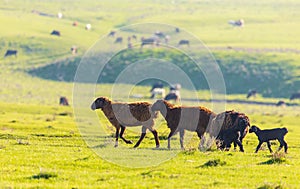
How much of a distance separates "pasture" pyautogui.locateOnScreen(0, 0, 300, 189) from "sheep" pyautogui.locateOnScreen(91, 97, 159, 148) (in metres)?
0.79

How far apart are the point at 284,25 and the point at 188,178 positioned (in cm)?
11668

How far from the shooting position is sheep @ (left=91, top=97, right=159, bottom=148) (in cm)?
2405

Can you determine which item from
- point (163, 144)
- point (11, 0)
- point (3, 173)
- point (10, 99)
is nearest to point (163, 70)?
point (10, 99)

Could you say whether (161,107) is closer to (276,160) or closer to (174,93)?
(276,160)

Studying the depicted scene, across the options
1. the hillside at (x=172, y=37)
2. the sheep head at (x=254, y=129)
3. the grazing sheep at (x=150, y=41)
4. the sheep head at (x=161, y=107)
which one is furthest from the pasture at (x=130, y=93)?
the sheep head at (x=161, y=107)

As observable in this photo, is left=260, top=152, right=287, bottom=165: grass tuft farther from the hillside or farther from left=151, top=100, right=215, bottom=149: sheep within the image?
the hillside

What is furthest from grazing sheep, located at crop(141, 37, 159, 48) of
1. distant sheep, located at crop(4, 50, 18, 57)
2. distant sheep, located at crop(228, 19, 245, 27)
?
distant sheep, located at crop(228, 19, 245, 27)

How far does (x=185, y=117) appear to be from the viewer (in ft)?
79.0

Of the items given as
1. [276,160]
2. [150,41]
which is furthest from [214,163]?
[150,41]

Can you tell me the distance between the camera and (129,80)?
82.9 meters

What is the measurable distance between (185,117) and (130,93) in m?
51.6

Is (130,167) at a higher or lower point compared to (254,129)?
lower

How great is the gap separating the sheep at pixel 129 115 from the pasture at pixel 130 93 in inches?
30.9

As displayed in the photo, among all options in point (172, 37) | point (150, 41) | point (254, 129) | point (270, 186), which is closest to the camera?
point (270, 186)
